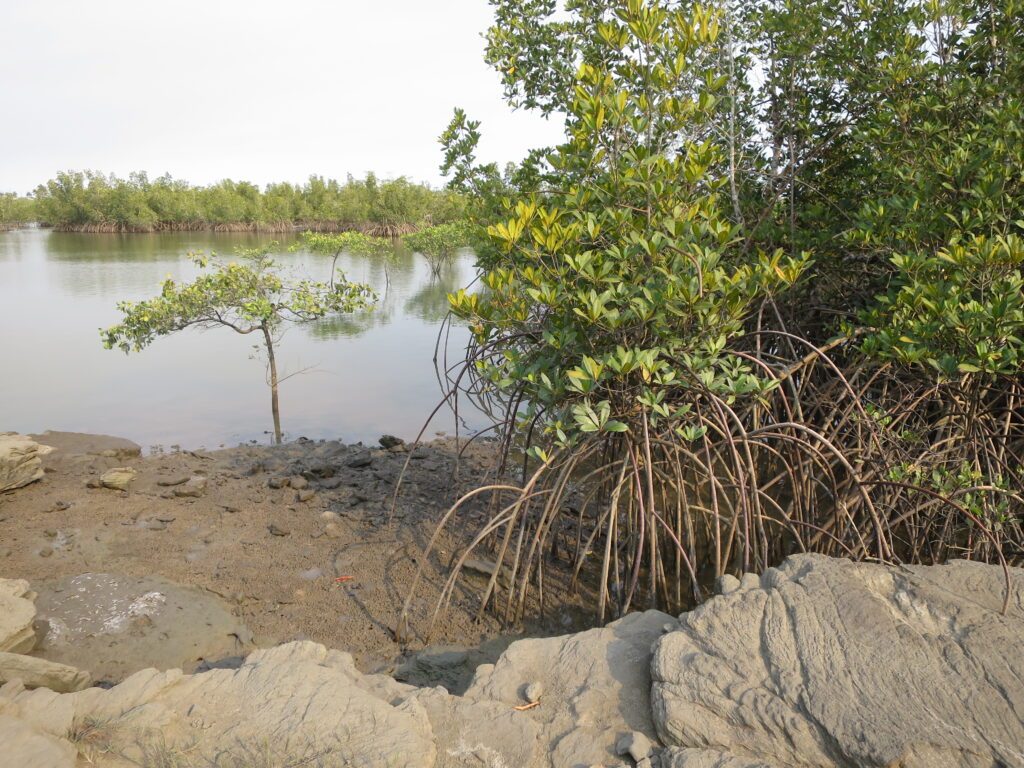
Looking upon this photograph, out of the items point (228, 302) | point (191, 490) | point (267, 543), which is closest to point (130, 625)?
point (267, 543)

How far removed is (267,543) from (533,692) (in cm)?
261

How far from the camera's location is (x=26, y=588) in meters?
3.80

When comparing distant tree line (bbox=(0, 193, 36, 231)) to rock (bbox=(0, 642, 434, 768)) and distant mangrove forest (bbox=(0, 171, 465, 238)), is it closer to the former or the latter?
distant mangrove forest (bbox=(0, 171, 465, 238))

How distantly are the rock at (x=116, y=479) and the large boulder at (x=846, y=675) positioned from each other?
4.57 metres

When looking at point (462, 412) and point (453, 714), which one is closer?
point (453, 714)

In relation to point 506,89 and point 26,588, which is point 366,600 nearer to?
point 26,588

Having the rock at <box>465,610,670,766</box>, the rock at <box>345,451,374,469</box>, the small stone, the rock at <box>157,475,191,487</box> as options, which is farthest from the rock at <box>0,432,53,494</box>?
the small stone

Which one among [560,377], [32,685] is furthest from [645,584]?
[32,685]

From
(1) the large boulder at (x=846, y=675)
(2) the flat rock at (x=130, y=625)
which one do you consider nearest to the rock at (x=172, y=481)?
(2) the flat rock at (x=130, y=625)

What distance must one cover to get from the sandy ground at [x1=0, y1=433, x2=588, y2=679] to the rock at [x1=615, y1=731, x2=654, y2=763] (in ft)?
4.82

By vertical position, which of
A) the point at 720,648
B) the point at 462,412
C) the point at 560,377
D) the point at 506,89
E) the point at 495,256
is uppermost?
the point at 506,89

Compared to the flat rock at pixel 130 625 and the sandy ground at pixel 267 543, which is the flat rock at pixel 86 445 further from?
the flat rock at pixel 130 625

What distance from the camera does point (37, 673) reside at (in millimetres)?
2908

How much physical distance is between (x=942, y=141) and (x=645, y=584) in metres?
3.06
